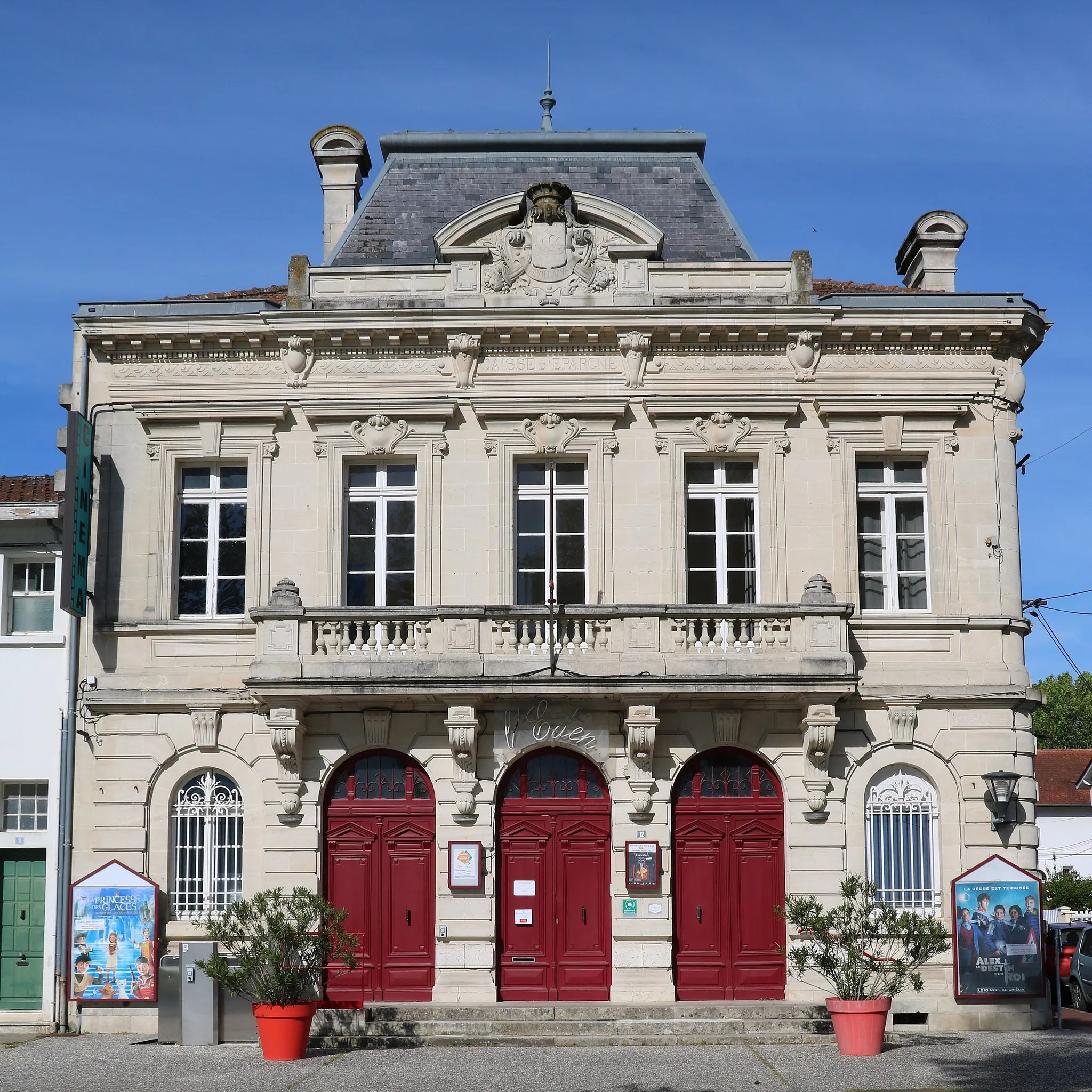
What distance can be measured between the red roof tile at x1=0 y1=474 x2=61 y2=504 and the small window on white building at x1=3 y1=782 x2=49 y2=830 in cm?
403

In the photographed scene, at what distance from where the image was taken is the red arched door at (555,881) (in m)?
18.9

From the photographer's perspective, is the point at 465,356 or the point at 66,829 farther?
the point at 465,356

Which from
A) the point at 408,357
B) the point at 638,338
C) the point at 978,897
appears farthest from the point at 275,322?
the point at 978,897

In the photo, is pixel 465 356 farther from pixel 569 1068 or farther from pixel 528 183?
pixel 569 1068

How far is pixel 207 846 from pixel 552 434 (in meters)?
7.23

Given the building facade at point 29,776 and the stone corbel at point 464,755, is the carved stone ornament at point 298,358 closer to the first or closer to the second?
the building facade at point 29,776

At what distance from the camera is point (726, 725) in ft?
62.8

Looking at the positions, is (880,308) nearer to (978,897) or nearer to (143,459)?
(978,897)

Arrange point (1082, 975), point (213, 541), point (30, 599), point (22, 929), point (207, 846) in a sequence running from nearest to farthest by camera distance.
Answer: point (207, 846) → point (22, 929) → point (213, 541) → point (30, 599) → point (1082, 975)

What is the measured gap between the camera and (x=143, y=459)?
2023 centimetres

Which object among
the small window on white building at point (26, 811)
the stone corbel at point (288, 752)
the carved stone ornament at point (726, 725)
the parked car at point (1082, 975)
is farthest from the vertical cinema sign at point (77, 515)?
the parked car at point (1082, 975)

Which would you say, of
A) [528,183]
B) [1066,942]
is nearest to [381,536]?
[528,183]

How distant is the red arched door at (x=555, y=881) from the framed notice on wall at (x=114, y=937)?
456 centimetres

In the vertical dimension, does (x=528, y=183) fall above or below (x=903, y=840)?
above
